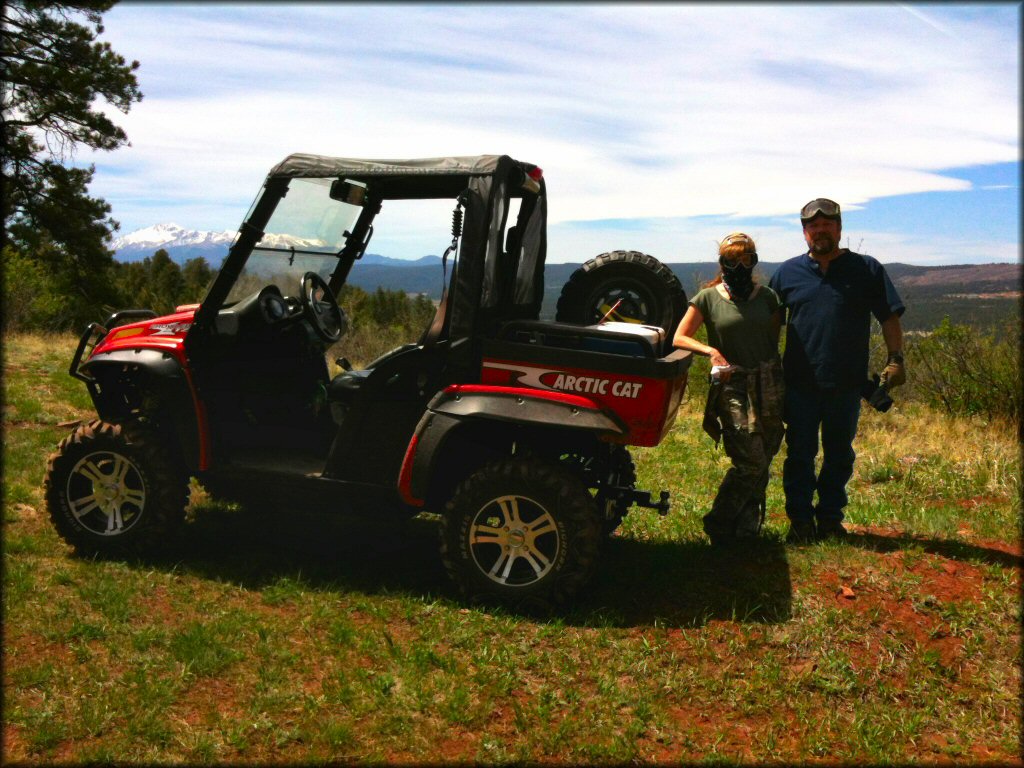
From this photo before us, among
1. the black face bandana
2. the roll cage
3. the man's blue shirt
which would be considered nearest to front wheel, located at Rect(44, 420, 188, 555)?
the roll cage

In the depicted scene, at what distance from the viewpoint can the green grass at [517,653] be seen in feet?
11.2

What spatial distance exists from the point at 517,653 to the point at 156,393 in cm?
277

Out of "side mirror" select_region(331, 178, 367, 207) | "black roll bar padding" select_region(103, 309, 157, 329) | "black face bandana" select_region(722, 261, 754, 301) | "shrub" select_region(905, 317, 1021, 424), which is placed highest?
"side mirror" select_region(331, 178, 367, 207)

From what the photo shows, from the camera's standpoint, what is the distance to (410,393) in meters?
4.79

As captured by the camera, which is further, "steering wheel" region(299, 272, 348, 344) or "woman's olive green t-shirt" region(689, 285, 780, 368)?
"steering wheel" region(299, 272, 348, 344)

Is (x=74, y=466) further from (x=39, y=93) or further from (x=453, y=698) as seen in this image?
(x=39, y=93)

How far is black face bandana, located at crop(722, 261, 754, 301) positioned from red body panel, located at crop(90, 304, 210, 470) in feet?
10.1

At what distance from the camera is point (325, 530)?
5.98m

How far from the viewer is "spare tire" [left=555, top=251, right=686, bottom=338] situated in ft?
16.2

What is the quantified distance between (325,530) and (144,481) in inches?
50.2

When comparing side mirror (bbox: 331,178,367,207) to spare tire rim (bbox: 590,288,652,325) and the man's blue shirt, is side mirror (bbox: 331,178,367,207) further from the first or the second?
the man's blue shirt

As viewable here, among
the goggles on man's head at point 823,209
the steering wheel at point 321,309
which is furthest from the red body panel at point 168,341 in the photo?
the goggles on man's head at point 823,209

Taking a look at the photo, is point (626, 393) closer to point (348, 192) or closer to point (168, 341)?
point (348, 192)

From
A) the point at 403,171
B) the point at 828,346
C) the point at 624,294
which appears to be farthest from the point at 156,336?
the point at 828,346
